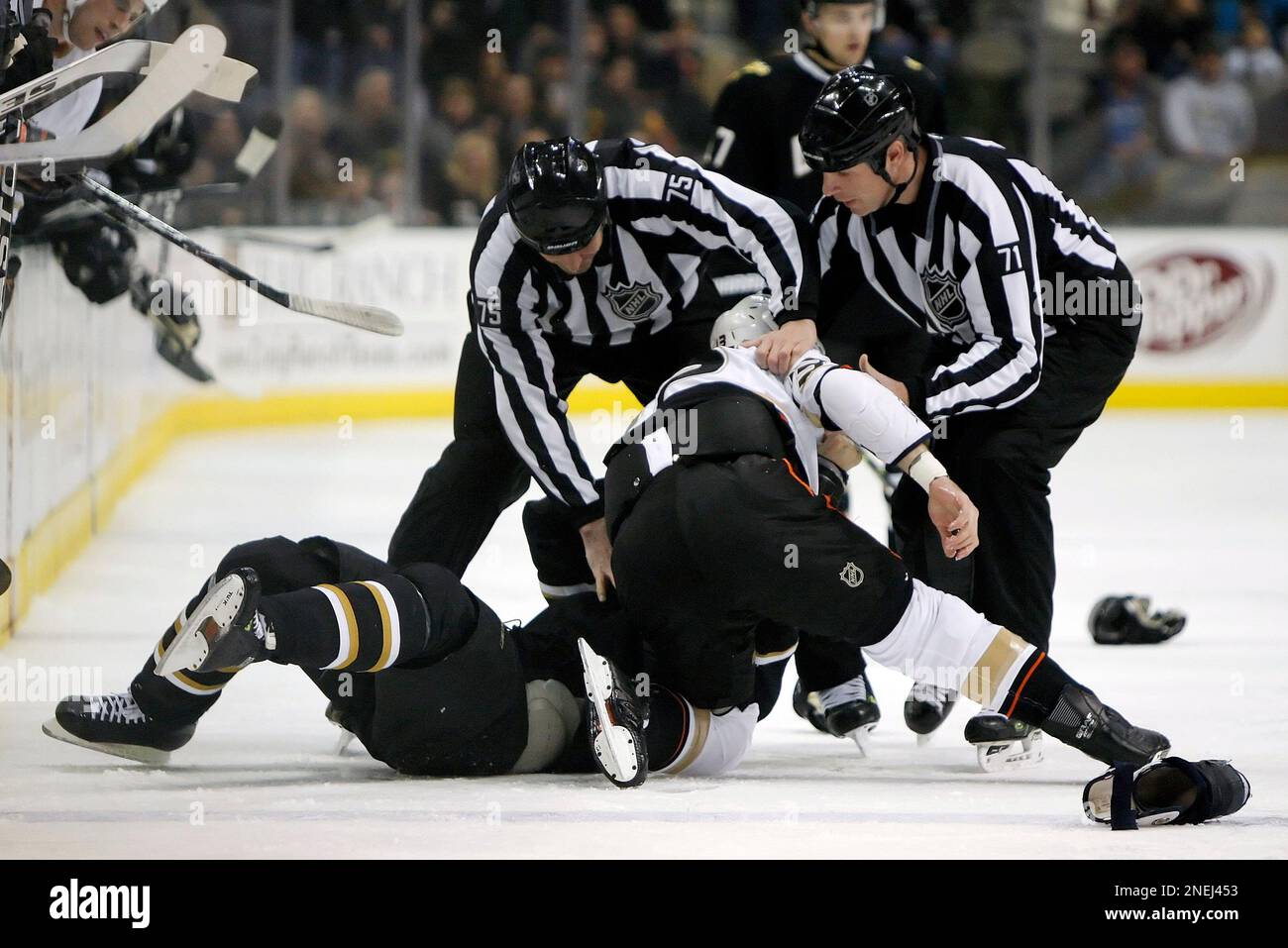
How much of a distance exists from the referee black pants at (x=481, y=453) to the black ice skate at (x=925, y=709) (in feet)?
2.59

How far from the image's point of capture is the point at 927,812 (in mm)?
2783

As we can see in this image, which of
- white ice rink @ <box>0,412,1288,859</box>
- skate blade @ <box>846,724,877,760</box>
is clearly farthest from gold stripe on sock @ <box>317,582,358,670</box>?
skate blade @ <box>846,724,877,760</box>

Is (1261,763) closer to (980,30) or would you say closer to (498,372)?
(498,372)

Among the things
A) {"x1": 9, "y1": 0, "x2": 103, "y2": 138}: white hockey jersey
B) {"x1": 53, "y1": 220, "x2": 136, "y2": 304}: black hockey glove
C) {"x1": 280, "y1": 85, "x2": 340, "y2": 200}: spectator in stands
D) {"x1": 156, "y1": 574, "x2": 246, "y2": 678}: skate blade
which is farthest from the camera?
{"x1": 280, "y1": 85, "x2": 340, "y2": 200}: spectator in stands

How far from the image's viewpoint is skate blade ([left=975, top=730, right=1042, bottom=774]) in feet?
10.5

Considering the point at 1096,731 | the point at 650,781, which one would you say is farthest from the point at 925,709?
the point at 650,781

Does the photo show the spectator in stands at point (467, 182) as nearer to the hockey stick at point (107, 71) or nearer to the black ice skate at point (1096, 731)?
the hockey stick at point (107, 71)

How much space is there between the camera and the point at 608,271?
3367mm

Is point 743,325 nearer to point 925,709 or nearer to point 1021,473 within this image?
point 1021,473

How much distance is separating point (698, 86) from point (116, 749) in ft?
22.8

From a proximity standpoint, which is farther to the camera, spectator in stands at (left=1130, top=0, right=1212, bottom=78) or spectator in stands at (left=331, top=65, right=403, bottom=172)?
spectator in stands at (left=1130, top=0, right=1212, bottom=78)

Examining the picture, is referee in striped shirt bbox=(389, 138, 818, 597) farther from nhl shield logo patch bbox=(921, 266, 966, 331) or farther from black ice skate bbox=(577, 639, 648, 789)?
black ice skate bbox=(577, 639, 648, 789)

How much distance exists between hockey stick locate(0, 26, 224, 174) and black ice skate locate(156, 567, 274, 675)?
3.62ft

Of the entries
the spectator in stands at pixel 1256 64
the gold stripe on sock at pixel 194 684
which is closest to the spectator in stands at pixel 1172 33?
the spectator in stands at pixel 1256 64
